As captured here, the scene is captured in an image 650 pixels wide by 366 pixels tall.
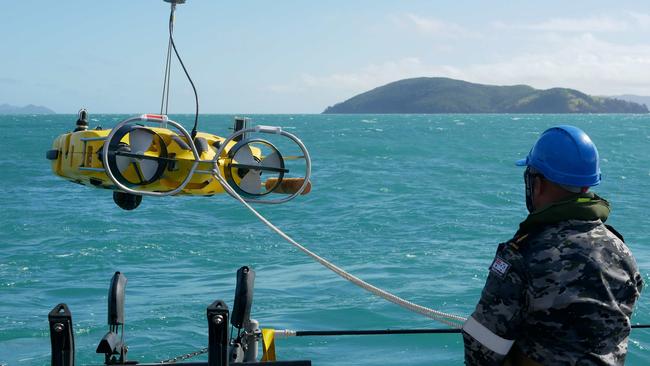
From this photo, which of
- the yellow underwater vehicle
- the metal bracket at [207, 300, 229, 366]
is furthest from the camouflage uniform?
the yellow underwater vehicle

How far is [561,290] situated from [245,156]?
365 cm

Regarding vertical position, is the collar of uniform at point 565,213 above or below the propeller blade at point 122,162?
above

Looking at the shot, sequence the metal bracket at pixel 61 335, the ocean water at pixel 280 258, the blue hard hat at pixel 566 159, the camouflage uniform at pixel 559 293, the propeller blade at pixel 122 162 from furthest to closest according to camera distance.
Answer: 1. the ocean water at pixel 280 258
2. the propeller blade at pixel 122 162
3. the metal bracket at pixel 61 335
4. the blue hard hat at pixel 566 159
5. the camouflage uniform at pixel 559 293

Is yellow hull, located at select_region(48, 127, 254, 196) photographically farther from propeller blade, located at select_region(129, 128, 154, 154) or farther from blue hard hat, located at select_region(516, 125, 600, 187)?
blue hard hat, located at select_region(516, 125, 600, 187)

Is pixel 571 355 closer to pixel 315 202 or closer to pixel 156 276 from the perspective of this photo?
pixel 156 276

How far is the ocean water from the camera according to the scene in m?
11.6

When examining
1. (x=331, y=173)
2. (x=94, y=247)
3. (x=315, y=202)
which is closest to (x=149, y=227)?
(x=94, y=247)

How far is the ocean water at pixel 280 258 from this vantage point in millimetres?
11594

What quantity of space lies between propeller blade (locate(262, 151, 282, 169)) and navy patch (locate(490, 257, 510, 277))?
11.4 ft

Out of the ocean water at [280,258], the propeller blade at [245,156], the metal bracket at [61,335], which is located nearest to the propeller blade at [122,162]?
the propeller blade at [245,156]

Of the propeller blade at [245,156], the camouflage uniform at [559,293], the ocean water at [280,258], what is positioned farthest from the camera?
the ocean water at [280,258]

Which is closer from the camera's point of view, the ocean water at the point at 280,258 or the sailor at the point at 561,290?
the sailor at the point at 561,290

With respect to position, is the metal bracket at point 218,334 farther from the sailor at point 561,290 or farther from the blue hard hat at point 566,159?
the blue hard hat at point 566,159

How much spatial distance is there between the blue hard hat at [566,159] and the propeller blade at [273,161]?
332 centimetres
